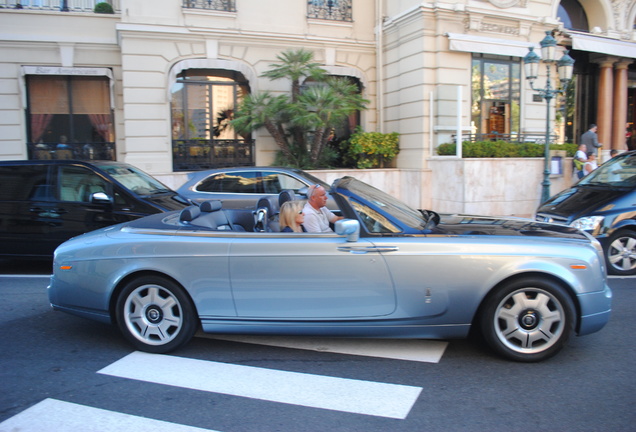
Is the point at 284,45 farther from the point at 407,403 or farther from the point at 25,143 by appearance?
the point at 407,403

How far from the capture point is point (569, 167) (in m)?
14.4

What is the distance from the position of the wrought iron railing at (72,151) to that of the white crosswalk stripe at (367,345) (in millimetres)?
11853

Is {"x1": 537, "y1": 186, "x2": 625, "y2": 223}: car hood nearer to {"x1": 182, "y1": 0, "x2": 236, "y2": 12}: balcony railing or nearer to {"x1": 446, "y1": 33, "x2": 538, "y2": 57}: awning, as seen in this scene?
{"x1": 446, "y1": 33, "x2": 538, "y2": 57}: awning

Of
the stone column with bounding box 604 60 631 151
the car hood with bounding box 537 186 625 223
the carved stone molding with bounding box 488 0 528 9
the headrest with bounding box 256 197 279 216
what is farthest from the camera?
the stone column with bounding box 604 60 631 151

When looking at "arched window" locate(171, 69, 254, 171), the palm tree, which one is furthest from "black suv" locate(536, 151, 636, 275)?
"arched window" locate(171, 69, 254, 171)

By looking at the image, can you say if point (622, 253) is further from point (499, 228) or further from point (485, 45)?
point (485, 45)

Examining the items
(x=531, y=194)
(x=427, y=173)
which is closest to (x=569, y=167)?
(x=531, y=194)

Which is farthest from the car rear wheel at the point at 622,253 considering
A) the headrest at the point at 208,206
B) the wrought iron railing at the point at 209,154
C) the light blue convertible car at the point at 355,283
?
the wrought iron railing at the point at 209,154

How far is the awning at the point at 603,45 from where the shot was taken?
16156 mm

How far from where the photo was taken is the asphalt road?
3.24m

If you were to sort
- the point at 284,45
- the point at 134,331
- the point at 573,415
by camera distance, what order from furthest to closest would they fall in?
the point at 284,45
the point at 134,331
the point at 573,415

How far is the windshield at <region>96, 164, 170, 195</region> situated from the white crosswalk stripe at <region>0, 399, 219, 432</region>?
4.87m

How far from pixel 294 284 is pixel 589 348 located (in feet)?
8.62

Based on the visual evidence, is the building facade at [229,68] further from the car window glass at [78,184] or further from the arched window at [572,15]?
the car window glass at [78,184]
